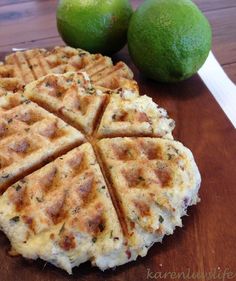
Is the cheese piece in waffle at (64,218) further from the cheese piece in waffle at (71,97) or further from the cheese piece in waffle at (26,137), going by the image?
the cheese piece in waffle at (71,97)

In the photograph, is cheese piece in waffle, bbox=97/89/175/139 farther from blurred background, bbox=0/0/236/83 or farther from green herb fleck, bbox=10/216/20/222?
blurred background, bbox=0/0/236/83

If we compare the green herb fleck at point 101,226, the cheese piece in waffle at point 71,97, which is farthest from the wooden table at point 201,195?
the cheese piece in waffle at point 71,97

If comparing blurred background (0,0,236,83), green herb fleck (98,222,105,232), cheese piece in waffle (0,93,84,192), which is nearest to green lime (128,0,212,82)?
blurred background (0,0,236,83)

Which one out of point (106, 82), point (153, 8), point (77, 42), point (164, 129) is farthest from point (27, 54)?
point (164, 129)

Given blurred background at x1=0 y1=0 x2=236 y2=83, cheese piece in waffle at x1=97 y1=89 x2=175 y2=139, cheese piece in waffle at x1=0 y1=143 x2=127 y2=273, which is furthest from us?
blurred background at x1=0 y1=0 x2=236 y2=83

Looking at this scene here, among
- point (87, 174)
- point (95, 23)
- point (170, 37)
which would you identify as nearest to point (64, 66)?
point (95, 23)

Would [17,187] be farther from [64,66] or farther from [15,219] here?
[64,66]

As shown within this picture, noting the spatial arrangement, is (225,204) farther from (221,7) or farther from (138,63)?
(221,7)
